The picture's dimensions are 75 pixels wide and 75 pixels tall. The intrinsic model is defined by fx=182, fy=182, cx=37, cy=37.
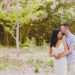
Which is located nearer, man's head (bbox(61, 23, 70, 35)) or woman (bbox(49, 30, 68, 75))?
woman (bbox(49, 30, 68, 75))

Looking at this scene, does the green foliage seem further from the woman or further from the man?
the woman

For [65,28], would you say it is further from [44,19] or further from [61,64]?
[44,19]

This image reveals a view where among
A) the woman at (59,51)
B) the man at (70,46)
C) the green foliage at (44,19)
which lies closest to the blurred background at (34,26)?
the green foliage at (44,19)

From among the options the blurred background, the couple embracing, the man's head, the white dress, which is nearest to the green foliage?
the blurred background

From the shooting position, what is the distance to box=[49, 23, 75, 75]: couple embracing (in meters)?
3.20

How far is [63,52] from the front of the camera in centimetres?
316

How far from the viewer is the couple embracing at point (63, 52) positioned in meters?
3.20

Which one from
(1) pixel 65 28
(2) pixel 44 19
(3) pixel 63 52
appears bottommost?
(3) pixel 63 52

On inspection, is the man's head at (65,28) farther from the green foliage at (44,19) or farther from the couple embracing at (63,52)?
the green foliage at (44,19)

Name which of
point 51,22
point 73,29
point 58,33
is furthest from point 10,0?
point 73,29

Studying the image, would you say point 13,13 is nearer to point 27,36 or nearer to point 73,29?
point 27,36

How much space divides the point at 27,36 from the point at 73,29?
355 cm

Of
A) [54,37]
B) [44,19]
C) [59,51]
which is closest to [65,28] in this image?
[54,37]

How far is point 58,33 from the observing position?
3.29 metres
